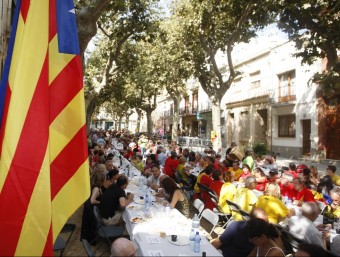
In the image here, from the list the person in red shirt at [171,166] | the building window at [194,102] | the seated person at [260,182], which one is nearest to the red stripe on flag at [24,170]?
the seated person at [260,182]

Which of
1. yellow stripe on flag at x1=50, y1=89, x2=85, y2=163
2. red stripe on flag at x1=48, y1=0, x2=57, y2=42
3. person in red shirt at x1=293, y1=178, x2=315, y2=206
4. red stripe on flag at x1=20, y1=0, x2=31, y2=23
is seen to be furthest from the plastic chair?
red stripe on flag at x1=20, y1=0, x2=31, y2=23

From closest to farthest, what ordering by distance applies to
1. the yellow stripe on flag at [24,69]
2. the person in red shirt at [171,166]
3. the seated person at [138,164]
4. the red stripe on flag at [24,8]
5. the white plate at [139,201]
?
the yellow stripe on flag at [24,69] → the red stripe on flag at [24,8] → the white plate at [139,201] → the person in red shirt at [171,166] → the seated person at [138,164]

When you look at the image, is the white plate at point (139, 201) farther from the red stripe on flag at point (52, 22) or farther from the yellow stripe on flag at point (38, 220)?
the red stripe on flag at point (52, 22)

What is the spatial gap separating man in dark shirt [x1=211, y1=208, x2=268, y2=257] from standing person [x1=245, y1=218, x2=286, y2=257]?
1.32 feet

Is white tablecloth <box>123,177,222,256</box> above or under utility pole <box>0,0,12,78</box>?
under

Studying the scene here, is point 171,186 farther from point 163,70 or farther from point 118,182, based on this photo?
point 163,70

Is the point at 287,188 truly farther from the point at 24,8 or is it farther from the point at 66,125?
the point at 24,8

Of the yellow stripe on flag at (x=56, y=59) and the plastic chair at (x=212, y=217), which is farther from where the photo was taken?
the plastic chair at (x=212, y=217)

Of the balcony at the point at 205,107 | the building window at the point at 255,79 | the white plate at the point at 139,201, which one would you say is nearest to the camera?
the white plate at the point at 139,201

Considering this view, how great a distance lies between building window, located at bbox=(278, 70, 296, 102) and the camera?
2325cm

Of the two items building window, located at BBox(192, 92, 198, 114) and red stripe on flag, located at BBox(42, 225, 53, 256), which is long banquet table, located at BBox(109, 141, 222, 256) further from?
building window, located at BBox(192, 92, 198, 114)

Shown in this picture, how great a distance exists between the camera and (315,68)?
2092cm

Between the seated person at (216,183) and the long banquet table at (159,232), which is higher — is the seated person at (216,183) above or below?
above

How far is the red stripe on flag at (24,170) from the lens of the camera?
257cm
